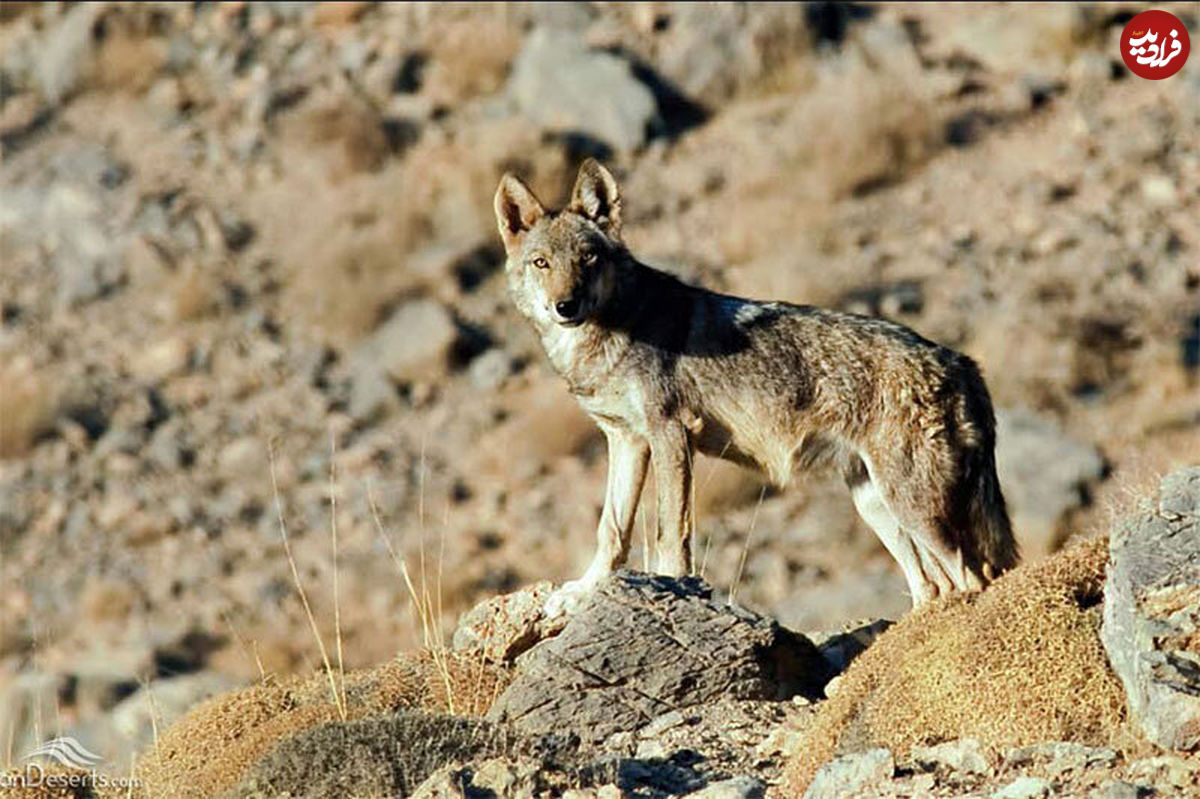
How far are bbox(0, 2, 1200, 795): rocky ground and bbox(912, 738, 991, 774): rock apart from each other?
12788 mm

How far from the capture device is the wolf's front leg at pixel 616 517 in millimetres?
11062

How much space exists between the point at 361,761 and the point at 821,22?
28.1m

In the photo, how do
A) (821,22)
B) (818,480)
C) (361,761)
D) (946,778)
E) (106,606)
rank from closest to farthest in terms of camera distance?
(946,778) < (361,761) < (818,480) < (106,606) < (821,22)

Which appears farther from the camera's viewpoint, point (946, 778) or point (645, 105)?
point (645, 105)

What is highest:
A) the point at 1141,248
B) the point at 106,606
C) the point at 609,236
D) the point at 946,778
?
the point at 1141,248

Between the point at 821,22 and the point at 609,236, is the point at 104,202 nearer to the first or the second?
the point at 821,22

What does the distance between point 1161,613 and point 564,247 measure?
14.5 feet

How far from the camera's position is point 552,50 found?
112ft

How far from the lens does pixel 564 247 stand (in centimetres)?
1169

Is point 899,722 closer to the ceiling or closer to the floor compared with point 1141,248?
closer to the floor

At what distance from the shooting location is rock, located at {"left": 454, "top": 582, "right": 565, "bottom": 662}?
11.0 meters

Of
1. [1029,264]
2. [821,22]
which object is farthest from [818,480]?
[821,22]

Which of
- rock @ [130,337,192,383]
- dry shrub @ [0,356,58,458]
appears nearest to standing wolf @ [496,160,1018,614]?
dry shrub @ [0,356,58,458]

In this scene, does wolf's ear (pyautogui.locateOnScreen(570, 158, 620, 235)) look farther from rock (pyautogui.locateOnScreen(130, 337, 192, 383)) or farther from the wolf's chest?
rock (pyautogui.locateOnScreen(130, 337, 192, 383))
